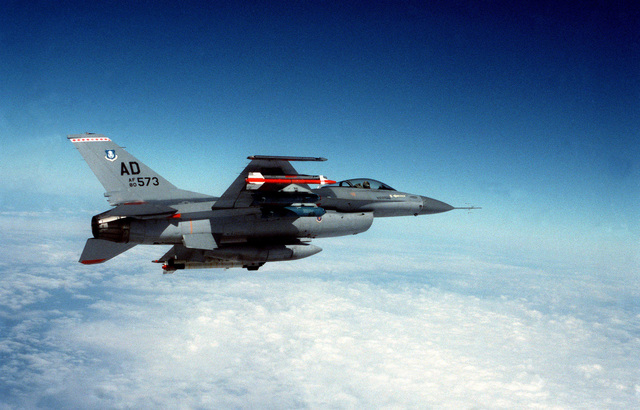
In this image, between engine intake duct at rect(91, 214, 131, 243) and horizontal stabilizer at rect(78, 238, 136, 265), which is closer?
engine intake duct at rect(91, 214, 131, 243)

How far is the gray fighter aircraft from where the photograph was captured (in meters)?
14.0

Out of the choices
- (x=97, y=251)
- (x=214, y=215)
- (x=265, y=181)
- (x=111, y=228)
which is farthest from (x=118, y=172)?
(x=265, y=181)

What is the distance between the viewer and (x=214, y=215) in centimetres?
1498

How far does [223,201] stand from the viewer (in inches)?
590

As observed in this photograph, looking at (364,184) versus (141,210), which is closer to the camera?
(141,210)

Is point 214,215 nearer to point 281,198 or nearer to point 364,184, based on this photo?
point 281,198

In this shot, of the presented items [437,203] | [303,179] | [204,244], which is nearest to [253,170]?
[303,179]

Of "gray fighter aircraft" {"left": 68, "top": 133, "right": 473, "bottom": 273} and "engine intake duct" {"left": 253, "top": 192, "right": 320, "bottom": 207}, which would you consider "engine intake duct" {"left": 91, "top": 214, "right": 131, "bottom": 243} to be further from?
"engine intake duct" {"left": 253, "top": 192, "right": 320, "bottom": 207}

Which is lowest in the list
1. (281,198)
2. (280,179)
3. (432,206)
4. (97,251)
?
(97,251)

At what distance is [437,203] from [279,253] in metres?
8.12

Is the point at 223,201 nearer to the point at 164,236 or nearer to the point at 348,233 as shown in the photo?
the point at 164,236

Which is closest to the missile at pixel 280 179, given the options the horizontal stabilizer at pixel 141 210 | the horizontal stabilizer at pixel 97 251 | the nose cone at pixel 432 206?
the horizontal stabilizer at pixel 141 210

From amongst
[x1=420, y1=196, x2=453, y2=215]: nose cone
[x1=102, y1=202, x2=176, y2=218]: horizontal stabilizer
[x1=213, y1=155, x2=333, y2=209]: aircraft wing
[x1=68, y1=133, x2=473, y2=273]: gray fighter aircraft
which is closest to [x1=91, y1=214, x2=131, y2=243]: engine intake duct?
[x1=68, y1=133, x2=473, y2=273]: gray fighter aircraft

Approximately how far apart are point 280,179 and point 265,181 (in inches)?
21.2
